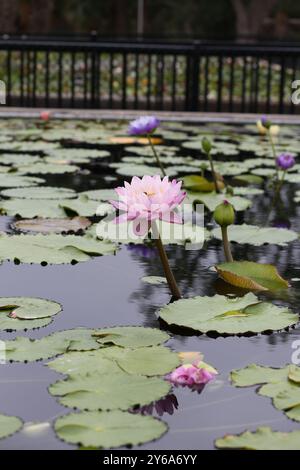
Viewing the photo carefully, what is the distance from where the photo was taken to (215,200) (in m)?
4.11

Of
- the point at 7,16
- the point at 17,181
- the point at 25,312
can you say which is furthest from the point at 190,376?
the point at 7,16

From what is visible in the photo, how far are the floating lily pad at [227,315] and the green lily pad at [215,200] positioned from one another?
1513mm

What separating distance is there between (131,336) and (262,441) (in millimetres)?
617

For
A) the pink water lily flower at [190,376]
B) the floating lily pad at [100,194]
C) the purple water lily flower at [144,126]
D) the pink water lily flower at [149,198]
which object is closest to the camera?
the pink water lily flower at [190,376]

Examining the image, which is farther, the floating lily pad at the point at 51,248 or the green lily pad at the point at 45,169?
the green lily pad at the point at 45,169

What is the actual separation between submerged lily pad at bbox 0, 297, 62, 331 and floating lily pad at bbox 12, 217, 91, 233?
888 millimetres

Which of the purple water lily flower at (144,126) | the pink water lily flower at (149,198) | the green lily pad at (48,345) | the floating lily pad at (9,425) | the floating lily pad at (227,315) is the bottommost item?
the floating lily pad at (227,315)

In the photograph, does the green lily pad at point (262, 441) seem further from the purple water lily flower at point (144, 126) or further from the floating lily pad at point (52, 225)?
the purple water lily flower at point (144, 126)

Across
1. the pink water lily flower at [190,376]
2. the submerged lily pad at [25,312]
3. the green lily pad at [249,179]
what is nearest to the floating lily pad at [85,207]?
the green lily pad at [249,179]

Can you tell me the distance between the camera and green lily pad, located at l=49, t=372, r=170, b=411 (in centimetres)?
172

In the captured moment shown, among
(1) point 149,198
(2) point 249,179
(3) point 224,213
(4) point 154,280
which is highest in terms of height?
(1) point 149,198

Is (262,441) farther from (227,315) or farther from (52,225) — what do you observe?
(52,225)

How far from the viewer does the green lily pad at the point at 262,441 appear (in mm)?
1562

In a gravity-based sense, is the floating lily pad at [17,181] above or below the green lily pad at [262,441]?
below
